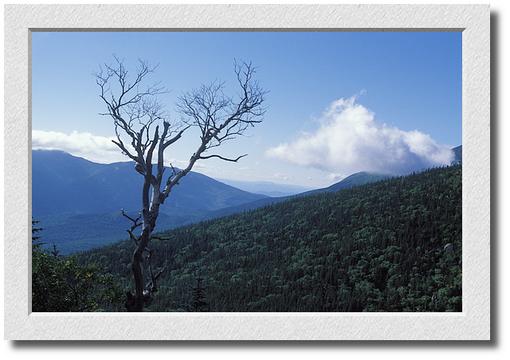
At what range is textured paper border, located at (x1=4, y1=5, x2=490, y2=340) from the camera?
454 cm

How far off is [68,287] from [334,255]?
5.38 metres

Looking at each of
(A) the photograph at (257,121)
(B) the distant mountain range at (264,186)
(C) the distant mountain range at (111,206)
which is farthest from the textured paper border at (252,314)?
(C) the distant mountain range at (111,206)

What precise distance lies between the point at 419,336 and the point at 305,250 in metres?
5.55

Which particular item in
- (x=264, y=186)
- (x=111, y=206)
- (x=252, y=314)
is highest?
(x=264, y=186)

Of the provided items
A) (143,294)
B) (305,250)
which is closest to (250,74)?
(143,294)

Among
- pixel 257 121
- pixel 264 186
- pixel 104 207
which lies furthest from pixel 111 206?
pixel 257 121

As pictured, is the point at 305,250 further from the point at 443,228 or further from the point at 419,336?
the point at 419,336

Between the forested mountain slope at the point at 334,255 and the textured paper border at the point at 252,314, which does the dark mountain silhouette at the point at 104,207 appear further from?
the textured paper border at the point at 252,314

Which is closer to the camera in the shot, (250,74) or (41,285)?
(41,285)

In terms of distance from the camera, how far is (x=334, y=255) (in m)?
8.98

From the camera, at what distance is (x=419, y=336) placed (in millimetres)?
4520

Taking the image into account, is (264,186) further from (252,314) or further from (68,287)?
(68,287)

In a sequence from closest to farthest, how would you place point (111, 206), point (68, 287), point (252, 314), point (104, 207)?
point (252, 314) → point (68, 287) → point (111, 206) → point (104, 207)

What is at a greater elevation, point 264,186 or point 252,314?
point 264,186
